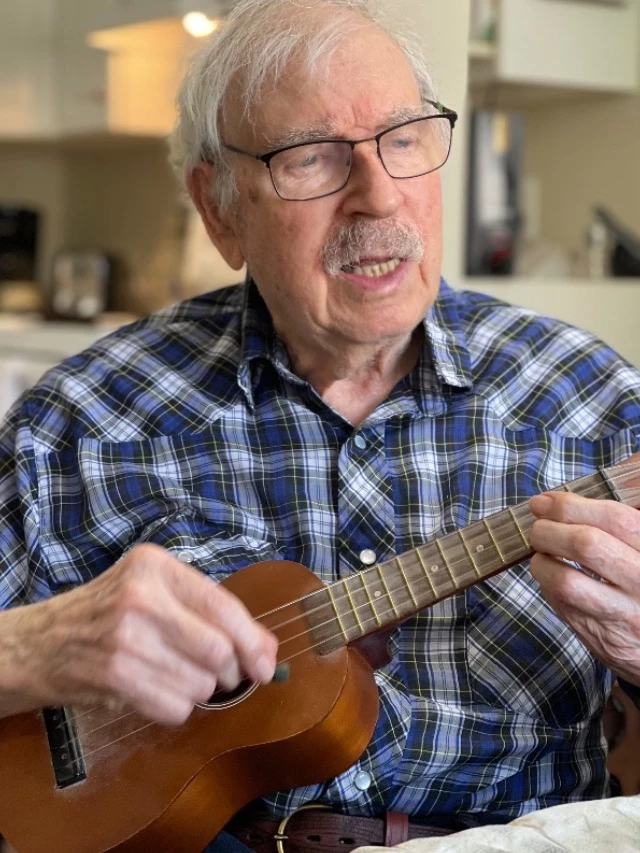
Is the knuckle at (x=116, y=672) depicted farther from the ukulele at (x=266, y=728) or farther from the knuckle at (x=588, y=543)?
the knuckle at (x=588, y=543)

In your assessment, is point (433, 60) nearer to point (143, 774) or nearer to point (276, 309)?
point (276, 309)

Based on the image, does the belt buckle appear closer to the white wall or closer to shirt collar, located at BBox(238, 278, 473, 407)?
shirt collar, located at BBox(238, 278, 473, 407)

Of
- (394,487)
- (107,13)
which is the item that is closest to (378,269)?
(394,487)

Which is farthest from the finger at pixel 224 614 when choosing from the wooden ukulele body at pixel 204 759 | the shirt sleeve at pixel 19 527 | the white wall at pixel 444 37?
the white wall at pixel 444 37

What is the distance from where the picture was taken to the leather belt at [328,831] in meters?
1.09

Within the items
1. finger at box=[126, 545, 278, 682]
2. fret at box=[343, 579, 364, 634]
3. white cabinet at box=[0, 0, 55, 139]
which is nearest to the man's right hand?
finger at box=[126, 545, 278, 682]

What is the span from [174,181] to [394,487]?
2.33 metres

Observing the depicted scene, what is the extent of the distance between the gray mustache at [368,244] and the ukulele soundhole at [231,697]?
435 millimetres

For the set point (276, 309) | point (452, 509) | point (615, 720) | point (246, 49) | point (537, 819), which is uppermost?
point (246, 49)

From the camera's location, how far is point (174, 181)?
333 cm

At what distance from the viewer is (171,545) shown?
1197 millimetres

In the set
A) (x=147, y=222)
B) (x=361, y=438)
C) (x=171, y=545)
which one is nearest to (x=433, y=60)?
(x=361, y=438)

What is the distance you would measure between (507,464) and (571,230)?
1.74 meters

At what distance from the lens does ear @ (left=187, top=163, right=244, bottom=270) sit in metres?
1.35
